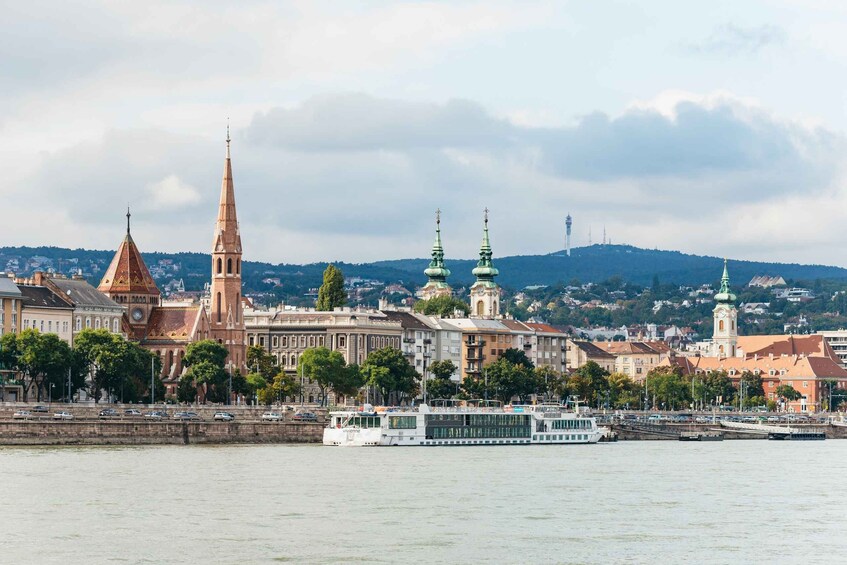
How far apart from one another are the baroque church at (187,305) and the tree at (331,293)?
71.3ft

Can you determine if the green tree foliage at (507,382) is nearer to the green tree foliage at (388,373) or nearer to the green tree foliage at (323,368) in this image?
the green tree foliage at (388,373)

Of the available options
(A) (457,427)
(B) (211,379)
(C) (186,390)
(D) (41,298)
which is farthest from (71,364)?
(A) (457,427)

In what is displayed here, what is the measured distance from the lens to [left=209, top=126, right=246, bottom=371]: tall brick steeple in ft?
500

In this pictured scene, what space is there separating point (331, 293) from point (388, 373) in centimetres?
2682

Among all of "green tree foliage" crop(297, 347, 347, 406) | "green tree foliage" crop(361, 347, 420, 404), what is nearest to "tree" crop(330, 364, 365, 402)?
"green tree foliage" crop(297, 347, 347, 406)

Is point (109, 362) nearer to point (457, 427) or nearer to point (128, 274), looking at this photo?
point (457, 427)

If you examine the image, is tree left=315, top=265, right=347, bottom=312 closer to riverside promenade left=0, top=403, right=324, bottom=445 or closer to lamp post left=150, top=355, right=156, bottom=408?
lamp post left=150, top=355, right=156, bottom=408

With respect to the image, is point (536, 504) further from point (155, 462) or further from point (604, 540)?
point (155, 462)

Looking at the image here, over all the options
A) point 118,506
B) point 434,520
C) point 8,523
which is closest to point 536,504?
point 434,520

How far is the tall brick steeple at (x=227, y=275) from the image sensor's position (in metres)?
152

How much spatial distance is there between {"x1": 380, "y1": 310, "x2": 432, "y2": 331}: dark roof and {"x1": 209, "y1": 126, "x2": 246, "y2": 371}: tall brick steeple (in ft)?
87.0

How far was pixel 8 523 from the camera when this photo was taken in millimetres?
62844

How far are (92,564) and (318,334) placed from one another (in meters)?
114

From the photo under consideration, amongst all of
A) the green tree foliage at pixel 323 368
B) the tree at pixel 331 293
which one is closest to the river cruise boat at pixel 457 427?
the green tree foliage at pixel 323 368
